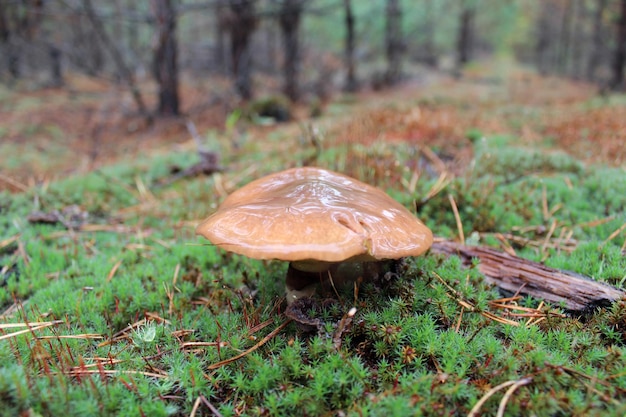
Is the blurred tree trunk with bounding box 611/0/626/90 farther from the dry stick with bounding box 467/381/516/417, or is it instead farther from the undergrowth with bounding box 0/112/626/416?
the dry stick with bounding box 467/381/516/417

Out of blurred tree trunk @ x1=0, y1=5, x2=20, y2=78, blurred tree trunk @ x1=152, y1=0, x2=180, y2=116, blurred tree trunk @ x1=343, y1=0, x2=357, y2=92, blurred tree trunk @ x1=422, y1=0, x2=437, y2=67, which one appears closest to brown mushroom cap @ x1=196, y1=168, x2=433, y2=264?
blurred tree trunk @ x1=152, y1=0, x2=180, y2=116

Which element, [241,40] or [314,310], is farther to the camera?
[241,40]

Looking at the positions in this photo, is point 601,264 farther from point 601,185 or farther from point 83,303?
point 83,303

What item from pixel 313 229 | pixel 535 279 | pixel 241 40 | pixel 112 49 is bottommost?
pixel 535 279

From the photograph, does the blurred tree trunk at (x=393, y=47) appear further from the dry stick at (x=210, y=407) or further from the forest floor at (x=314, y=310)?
the dry stick at (x=210, y=407)

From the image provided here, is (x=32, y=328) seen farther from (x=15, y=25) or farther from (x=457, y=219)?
(x=15, y=25)

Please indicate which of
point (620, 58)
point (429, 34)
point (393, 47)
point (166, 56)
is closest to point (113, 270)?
point (166, 56)

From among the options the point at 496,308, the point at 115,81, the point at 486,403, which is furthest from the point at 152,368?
the point at 115,81

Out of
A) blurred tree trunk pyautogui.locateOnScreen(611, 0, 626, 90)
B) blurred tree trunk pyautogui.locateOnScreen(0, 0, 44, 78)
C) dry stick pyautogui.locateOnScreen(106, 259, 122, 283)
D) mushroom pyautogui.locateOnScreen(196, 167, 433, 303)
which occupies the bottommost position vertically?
dry stick pyautogui.locateOnScreen(106, 259, 122, 283)
